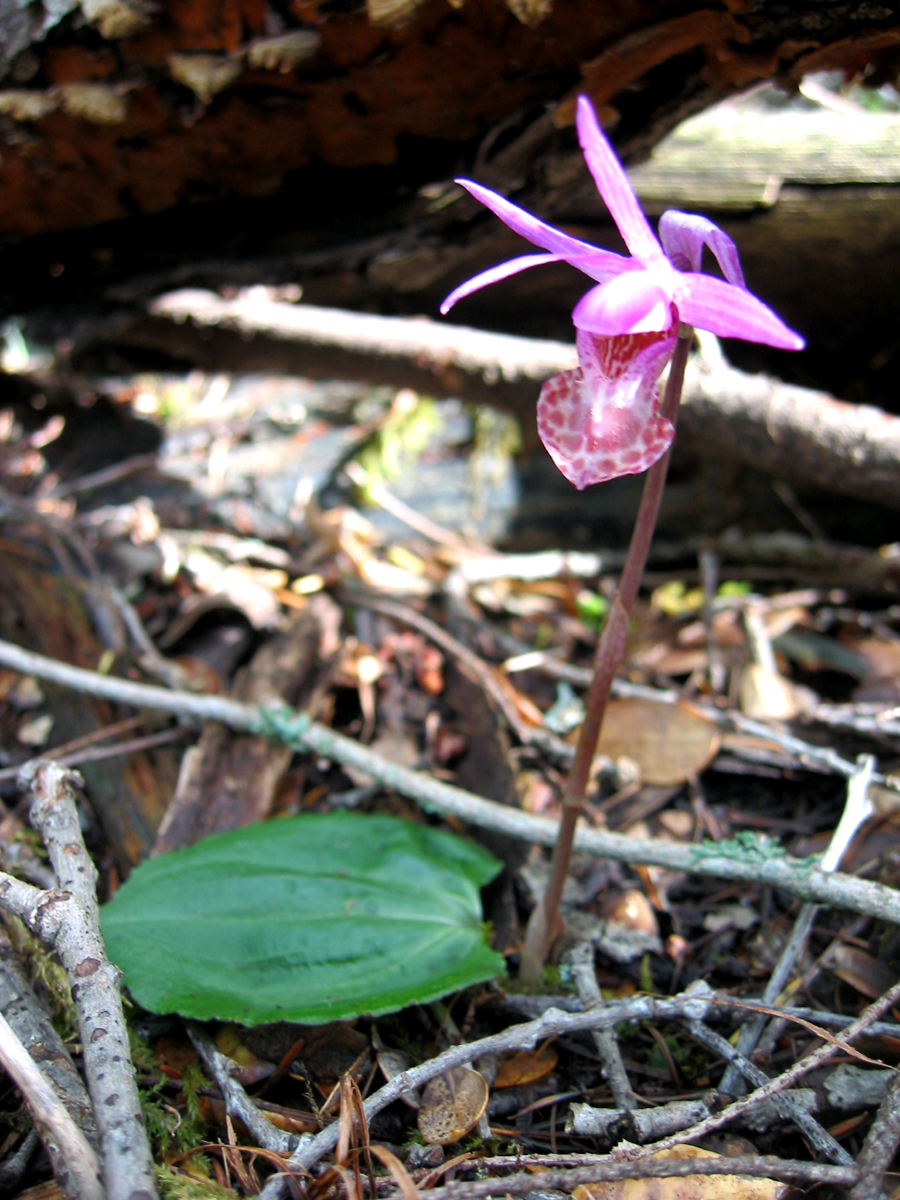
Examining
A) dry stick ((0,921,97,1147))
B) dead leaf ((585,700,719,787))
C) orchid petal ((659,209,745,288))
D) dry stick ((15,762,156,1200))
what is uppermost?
orchid petal ((659,209,745,288))

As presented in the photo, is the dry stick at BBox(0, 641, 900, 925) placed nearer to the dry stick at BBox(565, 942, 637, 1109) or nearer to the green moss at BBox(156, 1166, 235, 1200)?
the dry stick at BBox(565, 942, 637, 1109)

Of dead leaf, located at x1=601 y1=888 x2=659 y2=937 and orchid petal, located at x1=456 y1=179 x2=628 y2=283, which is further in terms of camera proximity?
dead leaf, located at x1=601 y1=888 x2=659 y2=937

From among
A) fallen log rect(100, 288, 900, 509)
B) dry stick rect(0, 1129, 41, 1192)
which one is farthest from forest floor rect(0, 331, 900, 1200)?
fallen log rect(100, 288, 900, 509)

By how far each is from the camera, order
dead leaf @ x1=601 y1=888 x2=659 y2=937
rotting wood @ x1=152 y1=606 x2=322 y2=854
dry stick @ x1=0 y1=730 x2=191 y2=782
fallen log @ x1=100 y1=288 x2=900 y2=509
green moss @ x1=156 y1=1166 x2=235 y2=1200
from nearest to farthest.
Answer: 1. green moss @ x1=156 y1=1166 x2=235 y2=1200
2. dead leaf @ x1=601 y1=888 x2=659 y2=937
3. rotting wood @ x1=152 y1=606 x2=322 y2=854
4. dry stick @ x1=0 y1=730 x2=191 y2=782
5. fallen log @ x1=100 y1=288 x2=900 y2=509

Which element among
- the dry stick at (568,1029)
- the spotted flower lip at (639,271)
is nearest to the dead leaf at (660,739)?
the dry stick at (568,1029)

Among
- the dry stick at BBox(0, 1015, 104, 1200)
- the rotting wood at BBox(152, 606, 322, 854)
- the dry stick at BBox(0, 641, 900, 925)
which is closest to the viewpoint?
the dry stick at BBox(0, 1015, 104, 1200)

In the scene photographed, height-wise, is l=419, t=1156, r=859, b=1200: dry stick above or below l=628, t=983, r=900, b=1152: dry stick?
above

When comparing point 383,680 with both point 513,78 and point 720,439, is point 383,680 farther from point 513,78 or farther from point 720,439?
point 513,78
